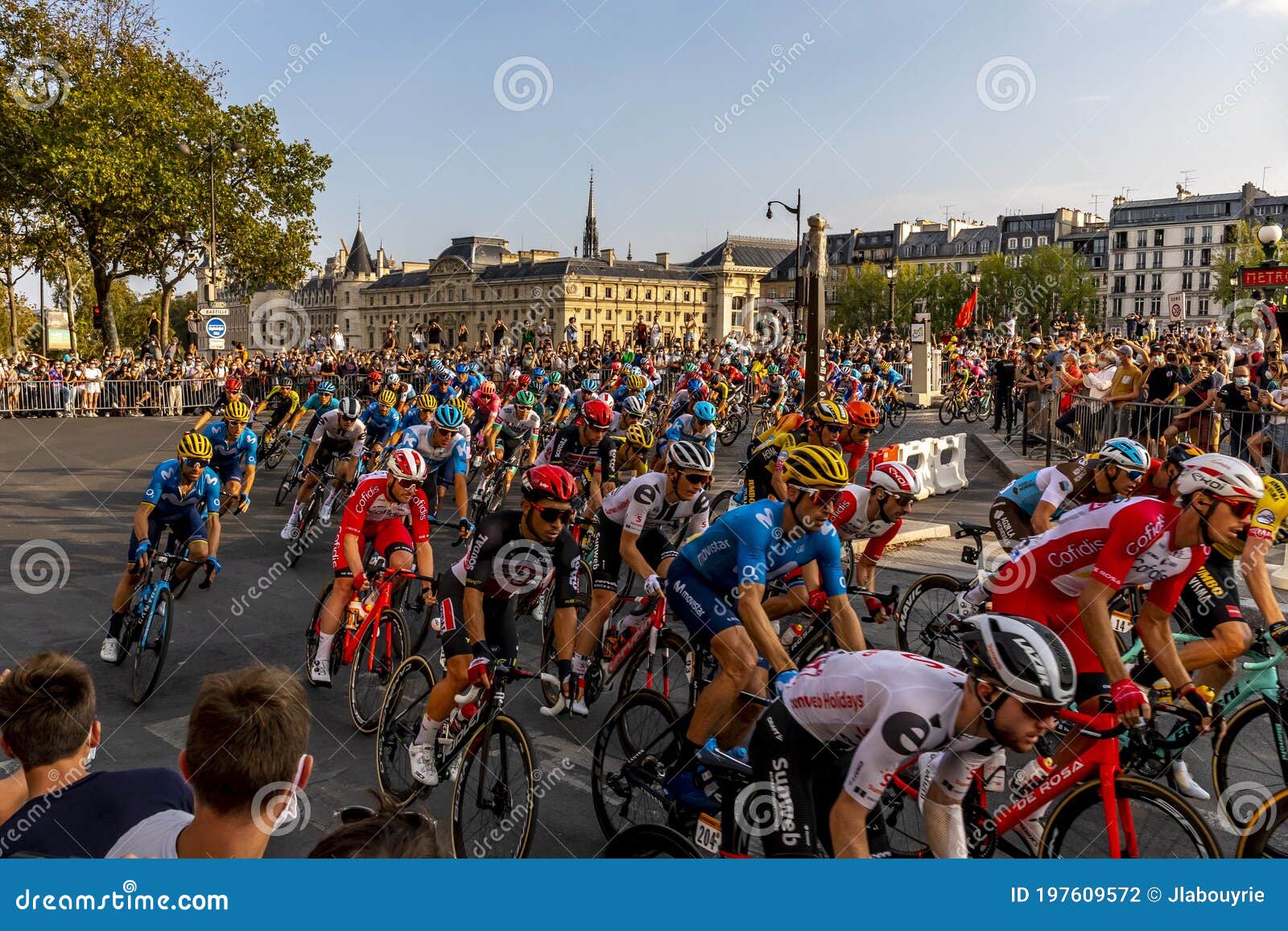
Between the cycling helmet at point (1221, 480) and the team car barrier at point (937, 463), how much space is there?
10.3 meters

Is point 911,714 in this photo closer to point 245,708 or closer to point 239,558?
point 245,708

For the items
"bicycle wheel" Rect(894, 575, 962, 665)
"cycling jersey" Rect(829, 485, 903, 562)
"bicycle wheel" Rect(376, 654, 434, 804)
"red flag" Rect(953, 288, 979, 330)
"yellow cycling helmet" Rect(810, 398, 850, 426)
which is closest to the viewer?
"bicycle wheel" Rect(376, 654, 434, 804)

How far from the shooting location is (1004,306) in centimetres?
9875

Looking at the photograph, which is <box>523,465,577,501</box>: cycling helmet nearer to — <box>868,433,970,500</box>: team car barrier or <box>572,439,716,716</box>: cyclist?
<box>572,439,716,716</box>: cyclist

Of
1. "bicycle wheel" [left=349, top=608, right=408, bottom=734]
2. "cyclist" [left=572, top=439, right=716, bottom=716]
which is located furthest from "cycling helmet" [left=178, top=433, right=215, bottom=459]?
"cyclist" [left=572, top=439, right=716, bottom=716]

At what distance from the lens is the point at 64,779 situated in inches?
126

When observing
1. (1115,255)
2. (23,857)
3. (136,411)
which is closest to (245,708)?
(23,857)

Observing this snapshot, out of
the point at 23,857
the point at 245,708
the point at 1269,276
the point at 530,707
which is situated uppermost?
the point at 1269,276

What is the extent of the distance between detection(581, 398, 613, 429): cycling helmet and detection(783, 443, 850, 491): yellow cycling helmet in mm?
4152

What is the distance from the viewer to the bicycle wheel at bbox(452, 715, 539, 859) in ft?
14.8

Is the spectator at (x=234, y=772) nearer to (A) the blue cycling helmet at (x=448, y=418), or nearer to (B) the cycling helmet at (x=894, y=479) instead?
(B) the cycling helmet at (x=894, y=479)

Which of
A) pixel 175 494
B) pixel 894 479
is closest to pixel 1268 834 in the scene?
pixel 894 479

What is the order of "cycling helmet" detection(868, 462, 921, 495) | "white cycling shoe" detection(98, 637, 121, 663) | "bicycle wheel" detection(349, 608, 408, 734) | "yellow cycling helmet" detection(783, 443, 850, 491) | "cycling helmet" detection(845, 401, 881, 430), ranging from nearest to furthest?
"yellow cycling helmet" detection(783, 443, 850, 491) → "cycling helmet" detection(868, 462, 921, 495) → "bicycle wheel" detection(349, 608, 408, 734) → "white cycling shoe" detection(98, 637, 121, 663) → "cycling helmet" detection(845, 401, 881, 430)

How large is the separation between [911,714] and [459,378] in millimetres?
17726
